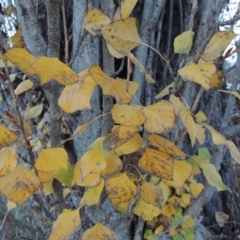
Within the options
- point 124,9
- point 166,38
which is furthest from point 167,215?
point 124,9

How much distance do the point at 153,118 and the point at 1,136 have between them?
19cm

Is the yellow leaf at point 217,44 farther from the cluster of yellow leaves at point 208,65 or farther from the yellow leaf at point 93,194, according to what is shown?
the yellow leaf at point 93,194

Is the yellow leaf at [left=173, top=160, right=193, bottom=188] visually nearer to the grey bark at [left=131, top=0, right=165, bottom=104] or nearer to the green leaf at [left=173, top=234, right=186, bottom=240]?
the grey bark at [left=131, top=0, right=165, bottom=104]

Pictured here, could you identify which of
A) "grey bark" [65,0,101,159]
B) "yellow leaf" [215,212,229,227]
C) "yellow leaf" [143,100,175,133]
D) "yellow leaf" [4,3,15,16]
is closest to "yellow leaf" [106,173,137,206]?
"yellow leaf" [143,100,175,133]

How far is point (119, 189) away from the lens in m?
0.46

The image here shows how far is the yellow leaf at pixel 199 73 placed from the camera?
0.38 meters

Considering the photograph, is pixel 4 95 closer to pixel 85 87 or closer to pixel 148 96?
pixel 148 96

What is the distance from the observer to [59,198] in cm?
64

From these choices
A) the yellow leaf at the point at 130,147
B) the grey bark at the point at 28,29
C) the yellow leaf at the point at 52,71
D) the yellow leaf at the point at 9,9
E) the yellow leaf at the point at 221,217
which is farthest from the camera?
the yellow leaf at the point at 221,217

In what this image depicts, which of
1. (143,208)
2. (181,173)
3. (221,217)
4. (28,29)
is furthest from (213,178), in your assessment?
(221,217)

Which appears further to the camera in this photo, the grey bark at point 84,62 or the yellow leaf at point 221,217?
the yellow leaf at point 221,217

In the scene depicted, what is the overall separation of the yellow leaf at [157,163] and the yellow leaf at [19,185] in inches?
5.7

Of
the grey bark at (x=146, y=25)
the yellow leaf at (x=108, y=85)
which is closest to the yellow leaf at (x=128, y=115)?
the yellow leaf at (x=108, y=85)

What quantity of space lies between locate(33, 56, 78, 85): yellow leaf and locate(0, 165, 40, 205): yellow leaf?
5.6 inches
